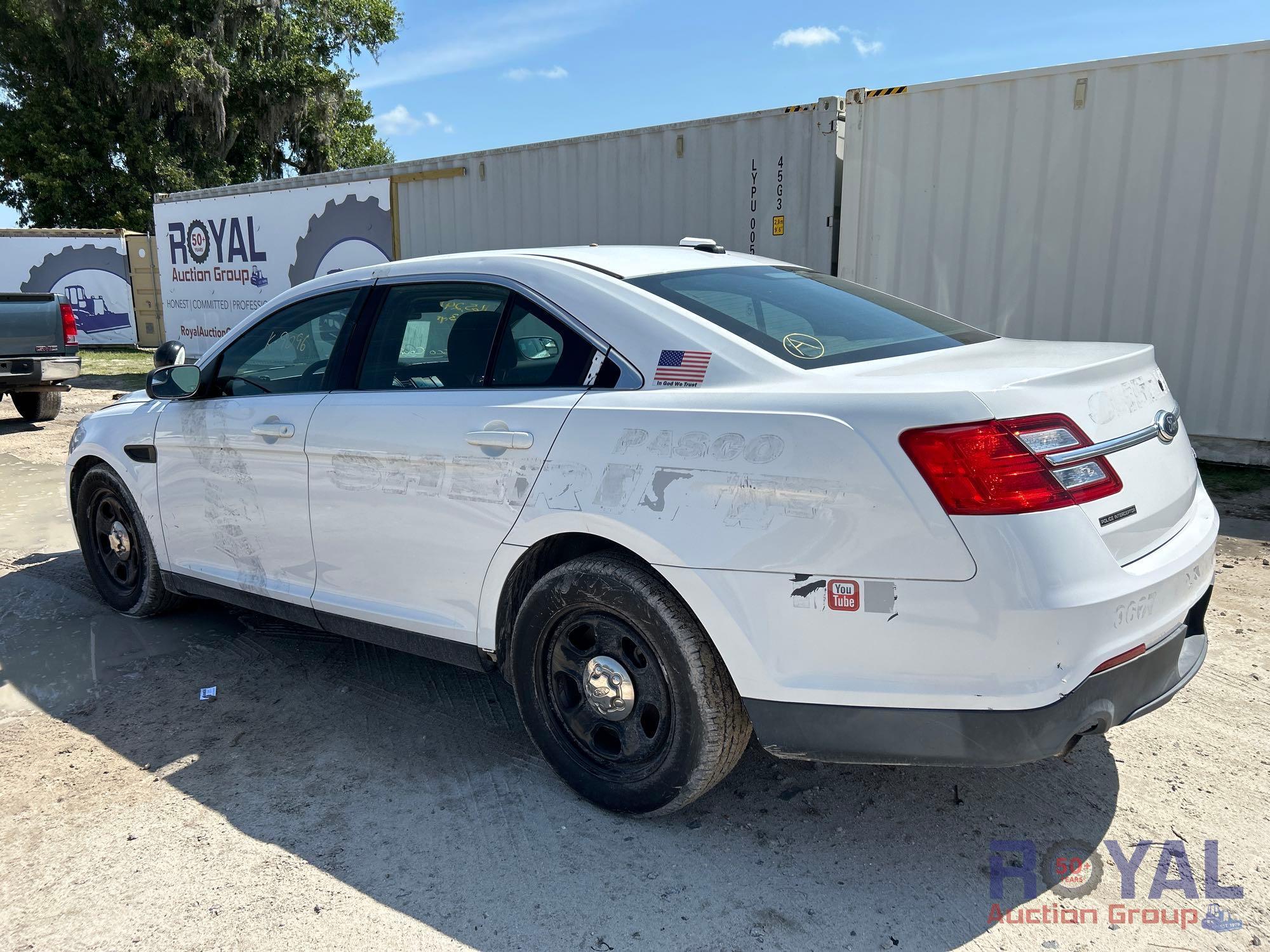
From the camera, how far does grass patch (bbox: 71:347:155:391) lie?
15.7m

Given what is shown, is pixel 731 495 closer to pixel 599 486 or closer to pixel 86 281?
pixel 599 486

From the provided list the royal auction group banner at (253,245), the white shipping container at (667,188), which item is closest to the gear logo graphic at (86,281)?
the royal auction group banner at (253,245)

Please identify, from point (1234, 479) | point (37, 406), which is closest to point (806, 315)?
point (1234, 479)

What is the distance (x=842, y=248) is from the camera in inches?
340

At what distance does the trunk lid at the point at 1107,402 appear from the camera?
231 cm

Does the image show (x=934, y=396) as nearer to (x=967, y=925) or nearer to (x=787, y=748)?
(x=787, y=748)

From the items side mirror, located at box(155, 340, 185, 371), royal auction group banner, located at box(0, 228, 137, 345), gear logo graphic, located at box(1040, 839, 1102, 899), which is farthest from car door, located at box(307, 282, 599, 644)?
royal auction group banner, located at box(0, 228, 137, 345)

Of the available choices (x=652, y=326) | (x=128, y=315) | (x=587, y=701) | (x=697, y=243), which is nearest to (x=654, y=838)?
(x=587, y=701)

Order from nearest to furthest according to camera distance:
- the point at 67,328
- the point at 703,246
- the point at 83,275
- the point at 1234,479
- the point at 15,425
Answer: the point at 703,246, the point at 1234,479, the point at 67,328, the point at 15,425, the point at 83,275

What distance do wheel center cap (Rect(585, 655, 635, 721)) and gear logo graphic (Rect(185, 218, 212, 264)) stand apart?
14.8 m

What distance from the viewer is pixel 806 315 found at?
310 cm

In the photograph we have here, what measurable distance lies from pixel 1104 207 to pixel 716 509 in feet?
21.1

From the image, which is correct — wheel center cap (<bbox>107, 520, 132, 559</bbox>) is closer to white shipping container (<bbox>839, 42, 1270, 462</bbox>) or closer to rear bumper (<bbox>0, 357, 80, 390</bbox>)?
white shipping container (<bbox>839, 42, 1270, 462</bbox>)

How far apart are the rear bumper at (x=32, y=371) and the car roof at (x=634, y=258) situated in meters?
9.05
